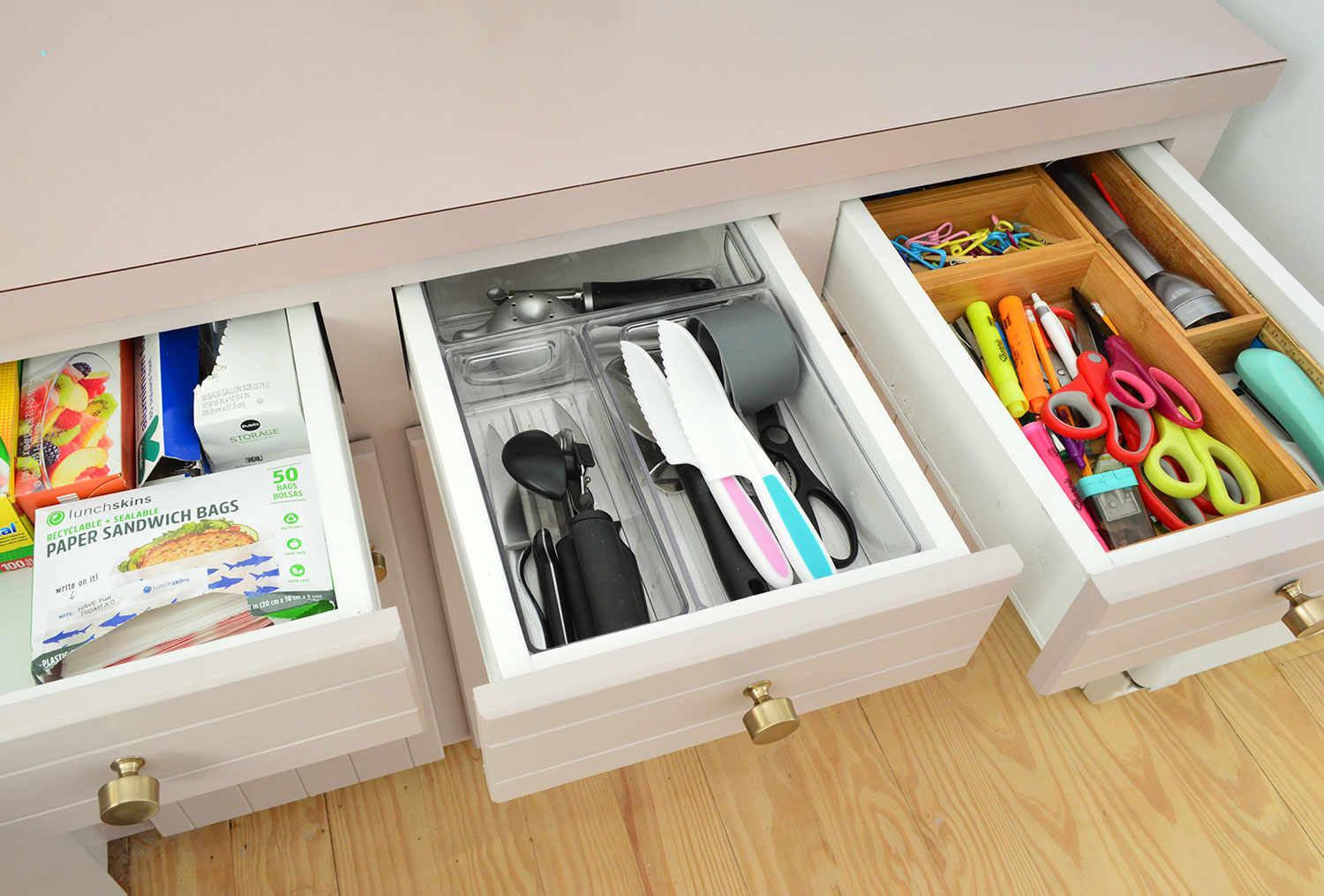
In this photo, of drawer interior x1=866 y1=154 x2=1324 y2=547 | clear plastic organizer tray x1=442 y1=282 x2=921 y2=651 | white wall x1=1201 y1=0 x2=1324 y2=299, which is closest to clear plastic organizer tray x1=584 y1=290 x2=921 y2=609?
clear plastic organizer tray x1=442 y1=282 x2=921 y2=651

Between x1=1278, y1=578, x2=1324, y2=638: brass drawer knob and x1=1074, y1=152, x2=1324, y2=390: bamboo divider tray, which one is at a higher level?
x1=1074, y1=152, x2=1324, y2=390: bamboo divider tray

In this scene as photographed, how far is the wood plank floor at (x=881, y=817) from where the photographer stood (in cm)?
92

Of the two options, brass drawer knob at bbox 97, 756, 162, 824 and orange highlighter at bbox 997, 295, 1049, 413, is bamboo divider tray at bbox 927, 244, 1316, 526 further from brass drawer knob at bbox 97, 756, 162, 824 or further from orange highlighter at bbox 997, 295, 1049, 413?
brass drawer knob at bbox 97, 756, 162, 824

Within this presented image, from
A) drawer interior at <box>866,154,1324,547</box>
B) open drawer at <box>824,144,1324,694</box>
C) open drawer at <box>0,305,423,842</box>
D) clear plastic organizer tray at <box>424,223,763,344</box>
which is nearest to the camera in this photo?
open drawer at <box>0,305,423,842</box>

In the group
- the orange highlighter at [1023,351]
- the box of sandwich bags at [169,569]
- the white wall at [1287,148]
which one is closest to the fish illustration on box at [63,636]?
the box of sandwich bags at [169,569]

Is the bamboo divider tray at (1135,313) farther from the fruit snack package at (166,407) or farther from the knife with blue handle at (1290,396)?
the fruit snack package at (166,407)

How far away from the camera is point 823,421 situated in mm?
747

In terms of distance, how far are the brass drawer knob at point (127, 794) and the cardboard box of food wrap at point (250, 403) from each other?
0.22m

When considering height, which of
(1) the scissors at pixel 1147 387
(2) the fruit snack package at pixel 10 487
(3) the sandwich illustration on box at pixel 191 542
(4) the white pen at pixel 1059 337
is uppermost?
(2) the fruit snack package at pixel 10 487

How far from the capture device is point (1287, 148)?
880 millimetres

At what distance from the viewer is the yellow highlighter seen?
782 mm

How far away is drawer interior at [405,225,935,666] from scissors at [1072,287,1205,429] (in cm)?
23

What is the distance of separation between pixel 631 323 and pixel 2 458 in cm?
45

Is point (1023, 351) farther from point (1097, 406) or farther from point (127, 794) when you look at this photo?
point (127, 794)
